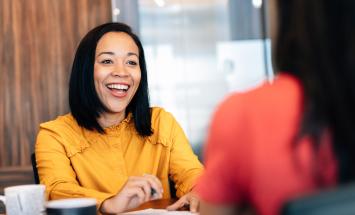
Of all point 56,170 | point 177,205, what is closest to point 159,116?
point 56,170

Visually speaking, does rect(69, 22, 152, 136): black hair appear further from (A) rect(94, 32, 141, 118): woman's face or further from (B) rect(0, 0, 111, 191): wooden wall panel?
(B) rect(0, 0, 111, 191): wooden wall panel

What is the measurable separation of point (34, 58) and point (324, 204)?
2.80 meters

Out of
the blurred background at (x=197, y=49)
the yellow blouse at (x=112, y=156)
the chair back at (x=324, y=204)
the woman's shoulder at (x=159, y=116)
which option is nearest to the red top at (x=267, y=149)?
the chair back at (x=324, y=204)

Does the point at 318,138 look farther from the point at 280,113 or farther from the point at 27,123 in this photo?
the point at 27,123

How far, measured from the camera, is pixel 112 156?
216 centimetres

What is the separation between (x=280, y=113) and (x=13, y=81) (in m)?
2.68

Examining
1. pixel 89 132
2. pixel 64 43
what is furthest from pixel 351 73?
pixel 64 43

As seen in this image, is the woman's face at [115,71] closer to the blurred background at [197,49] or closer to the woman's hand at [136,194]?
the woman's hand at [136,194]

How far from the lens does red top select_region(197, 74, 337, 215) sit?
2.38ft

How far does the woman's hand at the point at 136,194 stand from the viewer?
63.9 inches

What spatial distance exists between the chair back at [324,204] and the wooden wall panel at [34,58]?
2.71 meters

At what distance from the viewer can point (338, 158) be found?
2.42 feet

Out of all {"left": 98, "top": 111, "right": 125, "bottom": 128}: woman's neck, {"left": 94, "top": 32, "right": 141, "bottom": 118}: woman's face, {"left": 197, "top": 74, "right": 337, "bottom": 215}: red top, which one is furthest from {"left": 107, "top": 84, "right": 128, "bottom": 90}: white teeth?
{"left": 197, "top": 74, "right": 337, "bottom": 215}: red top

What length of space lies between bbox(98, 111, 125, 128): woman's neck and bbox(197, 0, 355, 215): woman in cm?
151
